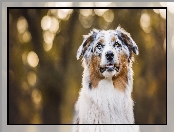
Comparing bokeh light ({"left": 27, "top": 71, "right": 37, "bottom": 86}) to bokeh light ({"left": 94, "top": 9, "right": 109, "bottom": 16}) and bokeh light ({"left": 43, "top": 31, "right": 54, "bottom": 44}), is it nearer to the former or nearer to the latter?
bokeh light ({"left": 43, "top": 31, "right": 54, "bottom": 44})

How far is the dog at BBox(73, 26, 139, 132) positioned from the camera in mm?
3881

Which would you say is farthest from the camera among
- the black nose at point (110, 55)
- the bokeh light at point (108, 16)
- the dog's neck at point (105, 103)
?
the bokeh light at point (108, 16)

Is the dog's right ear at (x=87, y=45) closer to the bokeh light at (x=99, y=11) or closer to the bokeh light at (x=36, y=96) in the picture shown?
the bokeh light at (x=99, y=11)

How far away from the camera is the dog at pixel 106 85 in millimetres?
3881

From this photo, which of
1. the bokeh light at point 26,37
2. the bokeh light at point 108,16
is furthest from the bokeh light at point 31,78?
the bokeh light at point 108,16

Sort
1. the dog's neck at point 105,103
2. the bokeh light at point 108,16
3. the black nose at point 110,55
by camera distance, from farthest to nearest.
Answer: the bokeh light at point 108,16 → the dog's neck at point 105,103 → the black nose at point 110,55

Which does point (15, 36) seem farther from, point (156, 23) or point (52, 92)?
point (156, 23)

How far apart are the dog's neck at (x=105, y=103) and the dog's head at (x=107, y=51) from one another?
9 centimetres

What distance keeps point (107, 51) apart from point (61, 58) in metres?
0.52

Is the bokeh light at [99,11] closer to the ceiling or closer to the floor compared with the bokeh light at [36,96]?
closer to the ceiling

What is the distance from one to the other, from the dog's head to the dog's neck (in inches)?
3.6

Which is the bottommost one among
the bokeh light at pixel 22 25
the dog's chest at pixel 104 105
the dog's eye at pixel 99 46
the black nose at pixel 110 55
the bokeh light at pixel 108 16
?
the dog's chest at pixel 104 105

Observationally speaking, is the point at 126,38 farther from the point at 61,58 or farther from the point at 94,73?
the point at 61,58

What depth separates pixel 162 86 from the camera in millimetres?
4039
